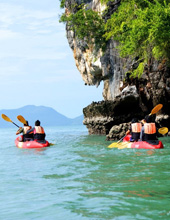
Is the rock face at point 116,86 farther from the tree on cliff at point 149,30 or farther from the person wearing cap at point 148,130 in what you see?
the person wearing cap at point 148,130

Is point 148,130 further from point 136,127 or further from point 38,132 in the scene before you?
point 38,132

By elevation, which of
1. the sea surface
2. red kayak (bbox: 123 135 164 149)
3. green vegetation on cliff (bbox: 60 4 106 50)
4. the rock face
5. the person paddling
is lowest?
the sea surface

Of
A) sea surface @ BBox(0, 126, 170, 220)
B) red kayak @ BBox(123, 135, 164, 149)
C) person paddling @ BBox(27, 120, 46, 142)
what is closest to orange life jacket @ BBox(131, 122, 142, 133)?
red kayak @ BBox(123, 135, 164, 149)

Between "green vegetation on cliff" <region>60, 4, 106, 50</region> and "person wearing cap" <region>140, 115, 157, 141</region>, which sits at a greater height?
"green vegetation on cliff" <region>60, 4, 106, 50</region>

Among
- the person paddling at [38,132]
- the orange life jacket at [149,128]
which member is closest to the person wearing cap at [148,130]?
the orange life jacket at [149,128]

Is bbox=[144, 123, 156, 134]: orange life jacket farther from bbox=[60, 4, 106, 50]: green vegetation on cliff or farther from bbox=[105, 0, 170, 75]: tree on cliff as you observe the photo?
bbox=[60, 4, 106, 50]: green vegetation on cliff

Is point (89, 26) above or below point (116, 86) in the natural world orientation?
above

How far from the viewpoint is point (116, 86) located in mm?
32562

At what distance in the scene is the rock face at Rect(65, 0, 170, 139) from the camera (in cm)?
2524

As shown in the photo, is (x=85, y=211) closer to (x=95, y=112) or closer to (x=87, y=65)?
(x=95, y=112)

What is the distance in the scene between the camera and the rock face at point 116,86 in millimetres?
25236

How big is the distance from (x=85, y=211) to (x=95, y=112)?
87.5ft

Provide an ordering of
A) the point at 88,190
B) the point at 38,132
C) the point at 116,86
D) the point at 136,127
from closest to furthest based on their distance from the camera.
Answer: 1. the point at 88,190
2. the point at 136,127
3. the point at 38,132
4. the point at 116,86

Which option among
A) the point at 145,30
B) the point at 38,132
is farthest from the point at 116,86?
the point at 38,132
